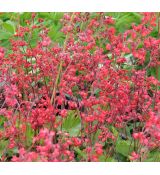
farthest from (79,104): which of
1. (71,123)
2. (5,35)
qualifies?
(5,35)

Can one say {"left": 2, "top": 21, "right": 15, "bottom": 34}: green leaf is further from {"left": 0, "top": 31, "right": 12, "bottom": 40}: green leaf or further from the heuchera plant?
the heuchera plant

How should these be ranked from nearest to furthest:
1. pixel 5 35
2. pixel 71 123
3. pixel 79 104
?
pixel 79 104, pixel 71 123, pixel 5 35

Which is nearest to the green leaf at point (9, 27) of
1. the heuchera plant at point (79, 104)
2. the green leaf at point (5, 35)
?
the green leaf at point (5, 35)

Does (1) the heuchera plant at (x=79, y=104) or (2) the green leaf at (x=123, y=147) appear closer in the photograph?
(1) the heuchera plant at (x=79, y=104)


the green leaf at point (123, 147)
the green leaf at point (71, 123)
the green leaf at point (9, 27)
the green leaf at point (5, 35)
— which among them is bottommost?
the green leaf at point (123, 147)

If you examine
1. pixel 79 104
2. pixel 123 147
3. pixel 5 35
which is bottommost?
pixel 123 147

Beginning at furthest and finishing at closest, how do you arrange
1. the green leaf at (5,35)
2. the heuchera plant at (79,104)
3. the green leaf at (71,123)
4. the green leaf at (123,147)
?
the green leaf at (5,35)
the green leaf at (71,123)
the green leaf at (123,147)
the heuchera plant at (79,104)

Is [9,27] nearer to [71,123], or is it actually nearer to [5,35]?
[5,35]

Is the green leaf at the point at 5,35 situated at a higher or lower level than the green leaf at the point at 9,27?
lower

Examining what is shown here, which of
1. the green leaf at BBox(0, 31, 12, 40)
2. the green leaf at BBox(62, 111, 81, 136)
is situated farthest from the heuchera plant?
the green leaf at BBox(0, 31, 12, 40)

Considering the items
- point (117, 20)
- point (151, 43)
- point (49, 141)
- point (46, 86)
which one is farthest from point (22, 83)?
point (117, 20)

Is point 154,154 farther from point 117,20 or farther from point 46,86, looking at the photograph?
point 117,20

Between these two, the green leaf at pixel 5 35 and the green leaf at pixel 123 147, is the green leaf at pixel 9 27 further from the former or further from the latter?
the green leaf at pixel 123 147
